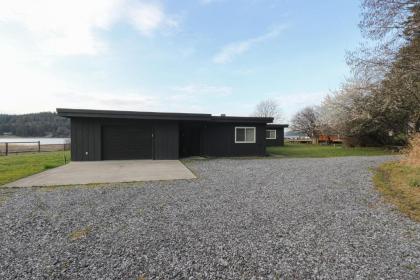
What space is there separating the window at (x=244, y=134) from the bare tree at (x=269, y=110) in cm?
2973

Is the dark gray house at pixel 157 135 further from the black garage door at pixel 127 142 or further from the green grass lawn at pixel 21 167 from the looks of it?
the green grass lawn at pixel 21 167

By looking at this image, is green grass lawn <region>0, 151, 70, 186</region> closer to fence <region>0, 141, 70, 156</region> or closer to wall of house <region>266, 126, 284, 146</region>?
fence <region>0, 141, 70, 156</region>

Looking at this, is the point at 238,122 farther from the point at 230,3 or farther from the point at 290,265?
the point at 290,265

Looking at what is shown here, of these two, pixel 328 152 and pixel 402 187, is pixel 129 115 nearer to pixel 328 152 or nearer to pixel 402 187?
pixel 402 187

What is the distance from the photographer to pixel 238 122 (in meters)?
13.4

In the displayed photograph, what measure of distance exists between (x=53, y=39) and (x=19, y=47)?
1.62 metres

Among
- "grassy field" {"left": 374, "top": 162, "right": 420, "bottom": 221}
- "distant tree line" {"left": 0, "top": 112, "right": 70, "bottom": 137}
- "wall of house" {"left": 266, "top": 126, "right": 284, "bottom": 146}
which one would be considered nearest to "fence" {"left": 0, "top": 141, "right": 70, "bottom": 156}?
"wall of house" {"left": 266, "top": 126, "right": 284, "bottom": 146}

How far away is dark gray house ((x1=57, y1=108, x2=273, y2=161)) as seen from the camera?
11117 millimetres

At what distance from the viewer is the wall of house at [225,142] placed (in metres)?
13.5

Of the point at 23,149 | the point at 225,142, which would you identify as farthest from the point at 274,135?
the point at 23,149

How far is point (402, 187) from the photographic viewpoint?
5488mm

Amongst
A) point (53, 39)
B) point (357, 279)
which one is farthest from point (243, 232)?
point (53, 39)

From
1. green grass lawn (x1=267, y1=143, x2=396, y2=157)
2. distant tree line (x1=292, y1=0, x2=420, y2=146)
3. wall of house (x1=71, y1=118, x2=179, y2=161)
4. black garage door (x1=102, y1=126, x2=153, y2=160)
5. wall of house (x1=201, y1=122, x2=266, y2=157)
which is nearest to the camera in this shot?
distant tree line (x1=292, y1=0, x2=420, y2=146)

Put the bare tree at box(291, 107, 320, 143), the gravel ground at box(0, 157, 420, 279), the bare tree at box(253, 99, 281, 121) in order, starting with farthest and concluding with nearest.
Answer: the bare tree at box(253, 99, 281, 121) → the bare tree at box(291, 107, 320, 143) → the gravel ground at box(0, 157, 420, 279)
